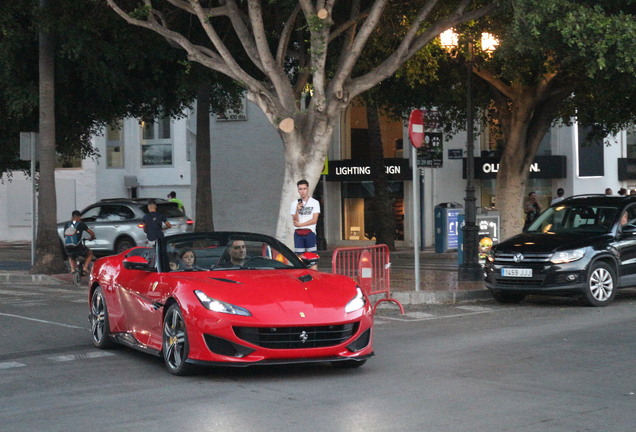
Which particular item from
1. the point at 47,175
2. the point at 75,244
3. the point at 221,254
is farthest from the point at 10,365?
the point at 47,175

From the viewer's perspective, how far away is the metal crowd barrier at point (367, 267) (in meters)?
15.9

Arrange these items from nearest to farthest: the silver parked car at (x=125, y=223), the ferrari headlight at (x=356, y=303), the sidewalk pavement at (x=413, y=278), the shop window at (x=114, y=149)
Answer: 1. the ferrari headlight at (x=356, y=303)
2. the sidewalk pavement at (x=413, y=278)
3. the silver parked car at (x=125, y=223)
4. the shop window at (x=114, y=149)

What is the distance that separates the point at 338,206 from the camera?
38688mm

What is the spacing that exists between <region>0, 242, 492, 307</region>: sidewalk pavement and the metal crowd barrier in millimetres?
375

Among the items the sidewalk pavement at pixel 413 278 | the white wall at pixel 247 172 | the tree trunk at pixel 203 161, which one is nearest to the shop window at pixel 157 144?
the white wall at pixel 247 172

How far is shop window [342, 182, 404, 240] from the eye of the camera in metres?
37.7

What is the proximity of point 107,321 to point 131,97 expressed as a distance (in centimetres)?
1653

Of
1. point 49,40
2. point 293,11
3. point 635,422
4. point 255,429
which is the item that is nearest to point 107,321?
point 255,429

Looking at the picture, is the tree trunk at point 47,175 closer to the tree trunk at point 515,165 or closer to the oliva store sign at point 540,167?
the tree trunk at point 515,165

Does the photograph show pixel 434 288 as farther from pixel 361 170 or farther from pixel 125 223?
pixel 361 170

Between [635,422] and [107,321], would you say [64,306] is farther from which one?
[635,422]

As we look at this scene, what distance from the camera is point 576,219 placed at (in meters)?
17.4

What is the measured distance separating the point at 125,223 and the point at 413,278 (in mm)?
10619

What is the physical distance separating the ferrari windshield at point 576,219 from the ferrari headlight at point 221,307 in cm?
907
